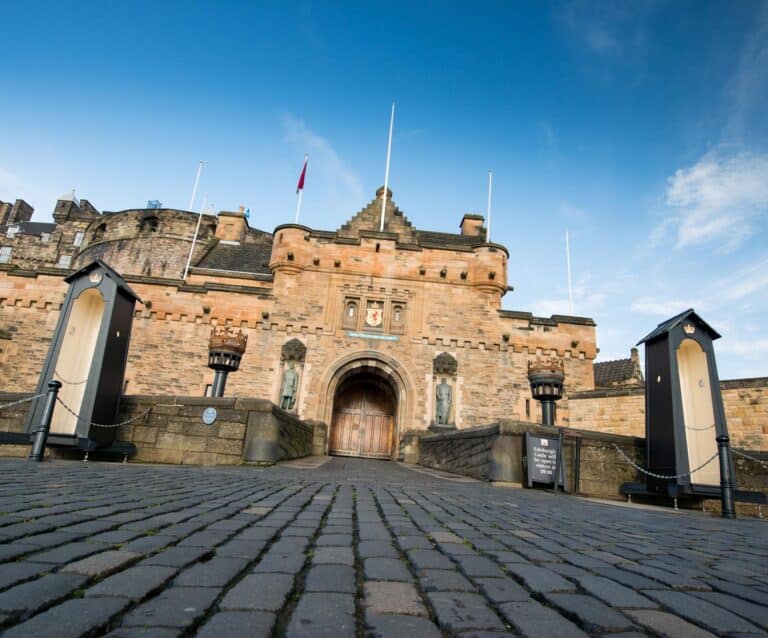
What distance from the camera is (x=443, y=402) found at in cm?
1919

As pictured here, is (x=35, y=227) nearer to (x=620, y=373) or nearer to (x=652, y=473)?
(x=620, y=373)

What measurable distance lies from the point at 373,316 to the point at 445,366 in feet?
12.3

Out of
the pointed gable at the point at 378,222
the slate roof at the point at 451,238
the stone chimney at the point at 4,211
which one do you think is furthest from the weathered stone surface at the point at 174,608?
the stone chimney at the point at 4,211

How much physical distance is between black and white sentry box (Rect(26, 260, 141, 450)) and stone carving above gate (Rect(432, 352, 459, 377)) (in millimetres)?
12395

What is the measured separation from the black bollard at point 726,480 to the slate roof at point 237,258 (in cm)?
2115

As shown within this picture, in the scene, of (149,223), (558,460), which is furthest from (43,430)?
(149,223)

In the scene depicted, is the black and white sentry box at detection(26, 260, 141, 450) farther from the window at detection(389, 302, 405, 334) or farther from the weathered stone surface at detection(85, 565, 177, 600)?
the window at detection(389, 302, 405, 334)

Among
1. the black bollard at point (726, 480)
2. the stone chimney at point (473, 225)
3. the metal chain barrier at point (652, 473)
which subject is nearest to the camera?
the black bollard at point (726, 480)

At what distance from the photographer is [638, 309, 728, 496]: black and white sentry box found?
28.9 ft

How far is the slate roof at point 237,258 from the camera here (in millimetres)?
25234

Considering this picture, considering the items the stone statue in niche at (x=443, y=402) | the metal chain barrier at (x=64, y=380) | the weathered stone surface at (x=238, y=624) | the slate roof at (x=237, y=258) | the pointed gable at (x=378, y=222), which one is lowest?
the weathered stone surface at (x=238, y=624)

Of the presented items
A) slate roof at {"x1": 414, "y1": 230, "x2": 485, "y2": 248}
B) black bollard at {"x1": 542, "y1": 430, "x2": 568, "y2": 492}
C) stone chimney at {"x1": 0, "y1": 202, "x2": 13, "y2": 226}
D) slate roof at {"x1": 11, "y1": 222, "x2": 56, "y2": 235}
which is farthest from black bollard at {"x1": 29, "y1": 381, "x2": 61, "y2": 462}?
stone chimney at {"x1": 0, "y1": 202, "x2": 13, "y2": 226}

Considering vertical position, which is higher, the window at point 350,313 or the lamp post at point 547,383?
the window at point 350,313

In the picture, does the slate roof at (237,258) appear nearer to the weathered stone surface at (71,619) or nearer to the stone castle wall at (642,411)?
the stone castle wall at (642,411)
